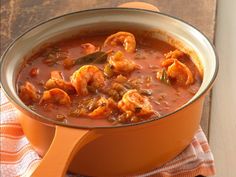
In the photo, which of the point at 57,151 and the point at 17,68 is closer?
the point at 57,151

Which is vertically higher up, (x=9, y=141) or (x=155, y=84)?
(x=155, y=84)

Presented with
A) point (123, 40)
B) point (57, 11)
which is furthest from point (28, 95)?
point (57, 11)

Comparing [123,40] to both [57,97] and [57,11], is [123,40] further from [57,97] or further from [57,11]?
[57,11]

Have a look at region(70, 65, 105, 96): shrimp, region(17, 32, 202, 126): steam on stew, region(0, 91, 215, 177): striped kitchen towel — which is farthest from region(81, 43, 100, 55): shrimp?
region(0, 91, 215, 177): striped kitchen towel

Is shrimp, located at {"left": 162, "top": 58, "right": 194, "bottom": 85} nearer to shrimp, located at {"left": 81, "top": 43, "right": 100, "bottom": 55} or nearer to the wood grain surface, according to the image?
shrimp, located at {"left": 81, "top": 43, "right": 100, "bottom": 55}

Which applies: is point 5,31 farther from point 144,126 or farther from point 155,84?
point 144,126

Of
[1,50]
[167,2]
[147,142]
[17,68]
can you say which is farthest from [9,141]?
[167,2]
